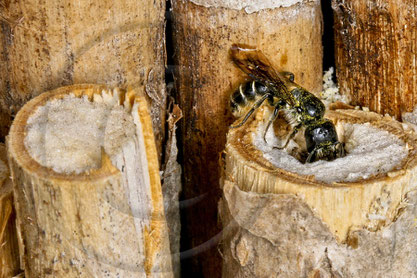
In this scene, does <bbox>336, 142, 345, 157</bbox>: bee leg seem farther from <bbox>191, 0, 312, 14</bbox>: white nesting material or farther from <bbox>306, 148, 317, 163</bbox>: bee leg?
<bbox>191, 0, 312, 14</bbox>: white nesting material

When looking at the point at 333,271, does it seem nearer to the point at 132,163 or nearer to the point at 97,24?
the point at 132,163

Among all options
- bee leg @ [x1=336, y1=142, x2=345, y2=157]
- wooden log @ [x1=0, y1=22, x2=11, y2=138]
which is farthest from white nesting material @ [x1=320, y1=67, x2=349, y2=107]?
wooden log @ [x1=0, y1=22, x2=11, y2=138]

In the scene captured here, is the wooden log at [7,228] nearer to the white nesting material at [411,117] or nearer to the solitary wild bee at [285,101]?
the solitary wild bee at [285,101]

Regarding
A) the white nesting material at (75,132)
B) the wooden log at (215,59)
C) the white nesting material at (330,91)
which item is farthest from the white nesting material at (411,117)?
the white nesting material at (75,132)

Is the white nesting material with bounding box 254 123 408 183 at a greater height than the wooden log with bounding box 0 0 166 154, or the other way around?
the wooden log with bounding box 0 0 166 154

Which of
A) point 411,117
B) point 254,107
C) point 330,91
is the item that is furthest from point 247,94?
point 411,117

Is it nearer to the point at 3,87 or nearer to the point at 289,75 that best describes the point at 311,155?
the point at 289,75
